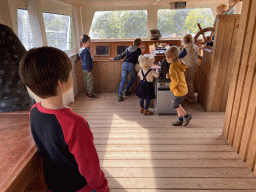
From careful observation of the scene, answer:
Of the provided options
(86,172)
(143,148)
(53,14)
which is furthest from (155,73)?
(86,172)

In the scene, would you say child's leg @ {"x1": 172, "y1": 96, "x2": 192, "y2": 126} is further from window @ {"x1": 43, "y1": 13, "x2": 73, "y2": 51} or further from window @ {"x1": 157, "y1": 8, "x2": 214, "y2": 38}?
window @ {"x1": 157, "y1": 8, "x2": 214, "y2": 38}

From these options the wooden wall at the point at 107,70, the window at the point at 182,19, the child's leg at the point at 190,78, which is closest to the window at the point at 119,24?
the wooden wall at the point at 107,70

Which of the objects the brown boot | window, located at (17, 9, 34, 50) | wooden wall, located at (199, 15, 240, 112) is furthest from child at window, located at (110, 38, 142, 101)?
window, located at (17, 9, 34, 50)

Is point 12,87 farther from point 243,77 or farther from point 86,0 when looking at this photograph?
point 86,0

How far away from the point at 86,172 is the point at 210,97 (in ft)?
11.2

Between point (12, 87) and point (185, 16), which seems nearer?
point (12, 87)

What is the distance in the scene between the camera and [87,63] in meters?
4.50

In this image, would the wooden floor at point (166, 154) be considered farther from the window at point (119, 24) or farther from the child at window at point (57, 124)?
the window at point (119, 24)

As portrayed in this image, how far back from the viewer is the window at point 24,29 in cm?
277

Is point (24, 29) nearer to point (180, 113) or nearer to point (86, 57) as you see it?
point (86, 57)

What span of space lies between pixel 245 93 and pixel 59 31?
377cm

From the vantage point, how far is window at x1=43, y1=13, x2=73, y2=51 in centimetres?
366

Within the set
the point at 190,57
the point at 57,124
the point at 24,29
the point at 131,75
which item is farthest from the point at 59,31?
the point at 57,124

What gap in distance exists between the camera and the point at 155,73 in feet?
11.7
